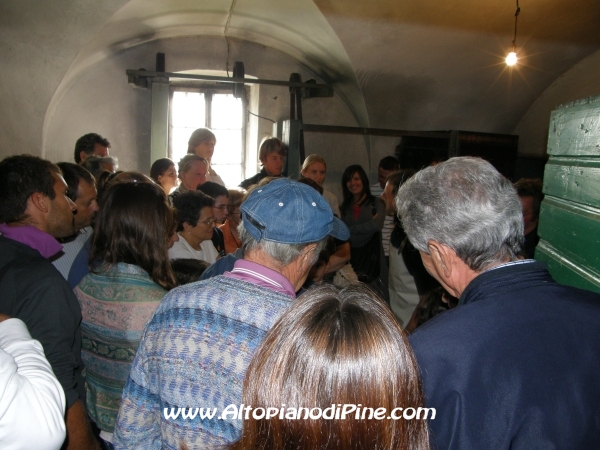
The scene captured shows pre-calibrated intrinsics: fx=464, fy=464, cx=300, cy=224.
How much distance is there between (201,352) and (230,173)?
619 cm

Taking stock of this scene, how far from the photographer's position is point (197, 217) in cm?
273

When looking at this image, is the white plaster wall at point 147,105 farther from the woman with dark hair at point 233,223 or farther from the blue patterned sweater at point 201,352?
the blue patterned sweater at point 201,352

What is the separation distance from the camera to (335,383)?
29.0 inches

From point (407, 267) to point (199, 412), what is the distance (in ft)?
7.65

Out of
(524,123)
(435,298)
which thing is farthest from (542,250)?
(524,123)

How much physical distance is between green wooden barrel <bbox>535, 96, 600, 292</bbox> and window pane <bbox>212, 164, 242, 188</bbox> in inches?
221

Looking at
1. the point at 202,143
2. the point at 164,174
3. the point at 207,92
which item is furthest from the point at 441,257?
the point at 207,92

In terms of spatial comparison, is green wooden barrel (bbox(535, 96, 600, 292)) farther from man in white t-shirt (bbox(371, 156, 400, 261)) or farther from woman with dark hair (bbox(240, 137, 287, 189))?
woman with dark hair (bbox(240, 137, 287, 189))

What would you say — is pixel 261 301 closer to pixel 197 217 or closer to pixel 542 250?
pixel 542 250

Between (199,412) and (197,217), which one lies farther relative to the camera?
(197,217)

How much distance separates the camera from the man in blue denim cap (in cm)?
109

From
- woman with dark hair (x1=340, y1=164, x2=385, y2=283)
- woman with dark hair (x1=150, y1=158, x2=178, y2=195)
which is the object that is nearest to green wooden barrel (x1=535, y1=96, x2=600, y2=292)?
woman with dark hair (x1=340, y1=164, x2=385, y2=283)

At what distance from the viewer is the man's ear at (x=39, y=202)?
1825 millimetres

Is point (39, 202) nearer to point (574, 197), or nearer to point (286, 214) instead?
point (286, 214)
